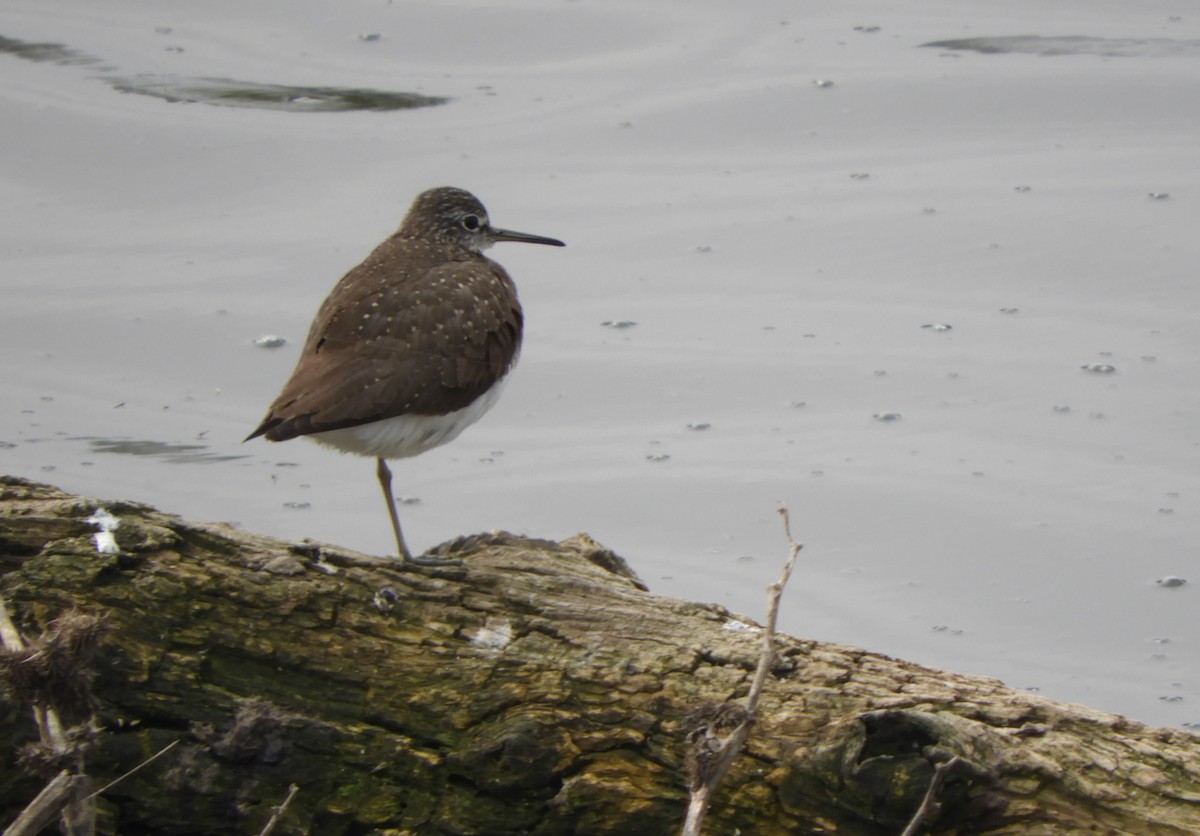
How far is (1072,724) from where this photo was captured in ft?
12.3

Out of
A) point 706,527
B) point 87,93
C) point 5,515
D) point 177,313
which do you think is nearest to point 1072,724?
point 5,515

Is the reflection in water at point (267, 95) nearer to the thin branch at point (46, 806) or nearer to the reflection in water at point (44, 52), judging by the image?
the reflection in water at point (44, 52)

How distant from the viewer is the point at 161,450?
723cm

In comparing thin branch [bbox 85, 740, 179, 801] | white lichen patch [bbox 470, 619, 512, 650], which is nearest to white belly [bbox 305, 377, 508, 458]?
white lichen patch [bbox 470, 619, 512, 650]

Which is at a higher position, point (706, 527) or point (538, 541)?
point (538, 541)

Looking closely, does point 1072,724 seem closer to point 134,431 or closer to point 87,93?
point 134,431

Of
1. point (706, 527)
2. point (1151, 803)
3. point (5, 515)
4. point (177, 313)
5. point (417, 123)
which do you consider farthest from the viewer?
point (417, 123)

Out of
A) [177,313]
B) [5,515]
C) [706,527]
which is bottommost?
[706,527]

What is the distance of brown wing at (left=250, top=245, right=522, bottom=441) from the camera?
4.66 m

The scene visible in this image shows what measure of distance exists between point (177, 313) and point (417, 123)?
2.38 metres

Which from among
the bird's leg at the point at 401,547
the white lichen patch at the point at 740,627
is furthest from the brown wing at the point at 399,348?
the white lichen patch at the point at 740,627

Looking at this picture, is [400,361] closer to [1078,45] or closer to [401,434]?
[401,434]

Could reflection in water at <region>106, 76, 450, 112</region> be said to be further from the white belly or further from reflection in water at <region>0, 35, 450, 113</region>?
the white belly

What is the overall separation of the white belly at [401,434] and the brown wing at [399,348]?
0.16ft
